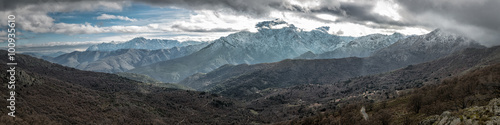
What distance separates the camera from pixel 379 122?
99.2 meters

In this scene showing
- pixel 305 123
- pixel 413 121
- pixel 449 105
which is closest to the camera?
pixel 413 121

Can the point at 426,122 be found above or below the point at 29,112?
above

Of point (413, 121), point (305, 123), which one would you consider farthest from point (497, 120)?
point (305, 123)

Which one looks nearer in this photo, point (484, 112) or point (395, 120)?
point (484, 112)

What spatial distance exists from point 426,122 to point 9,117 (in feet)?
687

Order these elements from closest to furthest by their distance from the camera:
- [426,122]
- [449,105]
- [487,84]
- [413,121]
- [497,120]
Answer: [497,120] < [426,122] < [413,121] < [449,105] < [487,84]

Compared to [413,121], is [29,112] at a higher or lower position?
lower

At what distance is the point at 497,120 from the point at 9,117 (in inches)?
8697

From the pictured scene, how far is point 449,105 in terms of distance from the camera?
321 ft

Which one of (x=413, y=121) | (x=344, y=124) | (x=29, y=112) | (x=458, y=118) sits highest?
(x=458, y=118)

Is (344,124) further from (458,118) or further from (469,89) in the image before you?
(458,118)

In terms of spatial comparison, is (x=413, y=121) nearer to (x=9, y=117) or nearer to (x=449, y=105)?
(x=449, y=105)

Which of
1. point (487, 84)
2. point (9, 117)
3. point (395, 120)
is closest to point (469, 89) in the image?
point (487, 84)

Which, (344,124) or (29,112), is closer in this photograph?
(344,124)
